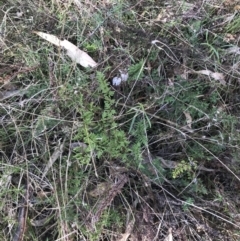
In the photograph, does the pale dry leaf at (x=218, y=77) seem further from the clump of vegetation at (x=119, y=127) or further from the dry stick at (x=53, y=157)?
the dry stick at (x=53, y=157)

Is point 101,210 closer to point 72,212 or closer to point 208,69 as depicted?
point 72,212

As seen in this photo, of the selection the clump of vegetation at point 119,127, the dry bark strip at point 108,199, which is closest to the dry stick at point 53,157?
the clump of vegetation at point 119,127

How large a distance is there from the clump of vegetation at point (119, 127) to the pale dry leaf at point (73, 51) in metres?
0.02

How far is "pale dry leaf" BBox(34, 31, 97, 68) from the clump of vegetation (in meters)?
0.02

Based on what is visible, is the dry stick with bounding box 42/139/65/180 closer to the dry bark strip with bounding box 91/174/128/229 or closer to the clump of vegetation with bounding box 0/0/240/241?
the clump of vegetation with bounding box 0/0/240/241

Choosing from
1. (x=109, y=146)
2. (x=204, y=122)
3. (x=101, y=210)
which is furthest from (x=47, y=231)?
(x=204, y=122)

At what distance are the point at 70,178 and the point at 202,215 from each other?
1.75 ft

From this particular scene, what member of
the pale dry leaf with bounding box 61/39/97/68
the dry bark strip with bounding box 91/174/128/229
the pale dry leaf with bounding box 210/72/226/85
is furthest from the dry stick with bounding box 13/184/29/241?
the pale dry leaf with bounding box 210/72/226/85

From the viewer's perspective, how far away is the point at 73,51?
188cm

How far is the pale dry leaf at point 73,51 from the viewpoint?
186cm

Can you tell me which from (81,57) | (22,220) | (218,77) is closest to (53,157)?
(22,220)

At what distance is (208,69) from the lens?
1.88 metres

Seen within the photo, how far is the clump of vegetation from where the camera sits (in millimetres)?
1706

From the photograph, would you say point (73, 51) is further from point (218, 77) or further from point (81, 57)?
point (218, 77)
